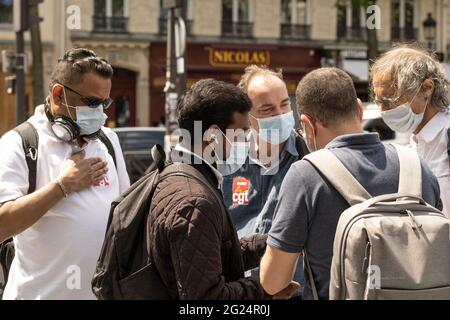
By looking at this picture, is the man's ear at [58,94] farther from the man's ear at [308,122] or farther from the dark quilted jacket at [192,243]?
the man's ear at [308,122]

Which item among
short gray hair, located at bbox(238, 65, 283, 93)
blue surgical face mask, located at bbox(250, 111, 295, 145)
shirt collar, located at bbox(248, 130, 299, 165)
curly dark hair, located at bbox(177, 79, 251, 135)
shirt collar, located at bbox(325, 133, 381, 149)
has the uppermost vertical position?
short gray hair, located at bbox(238, 65, 283, 93)

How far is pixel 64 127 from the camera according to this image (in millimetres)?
3377

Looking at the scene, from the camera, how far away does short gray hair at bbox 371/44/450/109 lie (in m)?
3.56

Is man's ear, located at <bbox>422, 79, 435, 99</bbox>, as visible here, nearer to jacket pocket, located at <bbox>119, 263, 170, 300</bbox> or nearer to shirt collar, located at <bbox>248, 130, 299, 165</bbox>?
shirt collar, located at <bbox>248, 130, 299, 165</bbox>

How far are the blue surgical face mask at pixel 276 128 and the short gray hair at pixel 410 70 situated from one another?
66 cm

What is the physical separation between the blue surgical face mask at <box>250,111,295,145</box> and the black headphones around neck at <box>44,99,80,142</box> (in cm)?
111

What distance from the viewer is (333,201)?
2.71 m

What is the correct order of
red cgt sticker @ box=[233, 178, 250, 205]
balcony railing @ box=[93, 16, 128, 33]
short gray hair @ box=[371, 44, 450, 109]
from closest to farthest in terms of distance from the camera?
short gray hair @ box=[371, 44, 450, 109], red cgt sticker @ box=[233, 178, 250, 205], balcony railing @ box=[93, 16, 128, 33]

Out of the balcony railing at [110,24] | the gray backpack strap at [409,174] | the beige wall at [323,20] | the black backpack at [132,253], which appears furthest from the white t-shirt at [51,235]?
the beige wall at [323,20]

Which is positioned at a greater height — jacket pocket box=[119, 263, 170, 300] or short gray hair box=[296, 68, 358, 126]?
short gray hair box=[296, 68, 358, 126]

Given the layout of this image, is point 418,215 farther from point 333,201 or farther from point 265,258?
point 265,258

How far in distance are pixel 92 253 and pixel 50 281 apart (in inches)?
7.8

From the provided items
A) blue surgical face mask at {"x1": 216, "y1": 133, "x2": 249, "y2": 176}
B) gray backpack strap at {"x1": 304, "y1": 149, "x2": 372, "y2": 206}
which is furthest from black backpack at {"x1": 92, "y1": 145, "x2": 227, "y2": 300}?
gray backpack strap at {"x1": 304, "y1": 149, "x2": 372, "y2": 206}

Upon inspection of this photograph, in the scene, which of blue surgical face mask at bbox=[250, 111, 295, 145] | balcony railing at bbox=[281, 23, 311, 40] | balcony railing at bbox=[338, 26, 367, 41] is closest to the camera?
blue surgical face mask at bbox=[250, 111, 295, 145]
